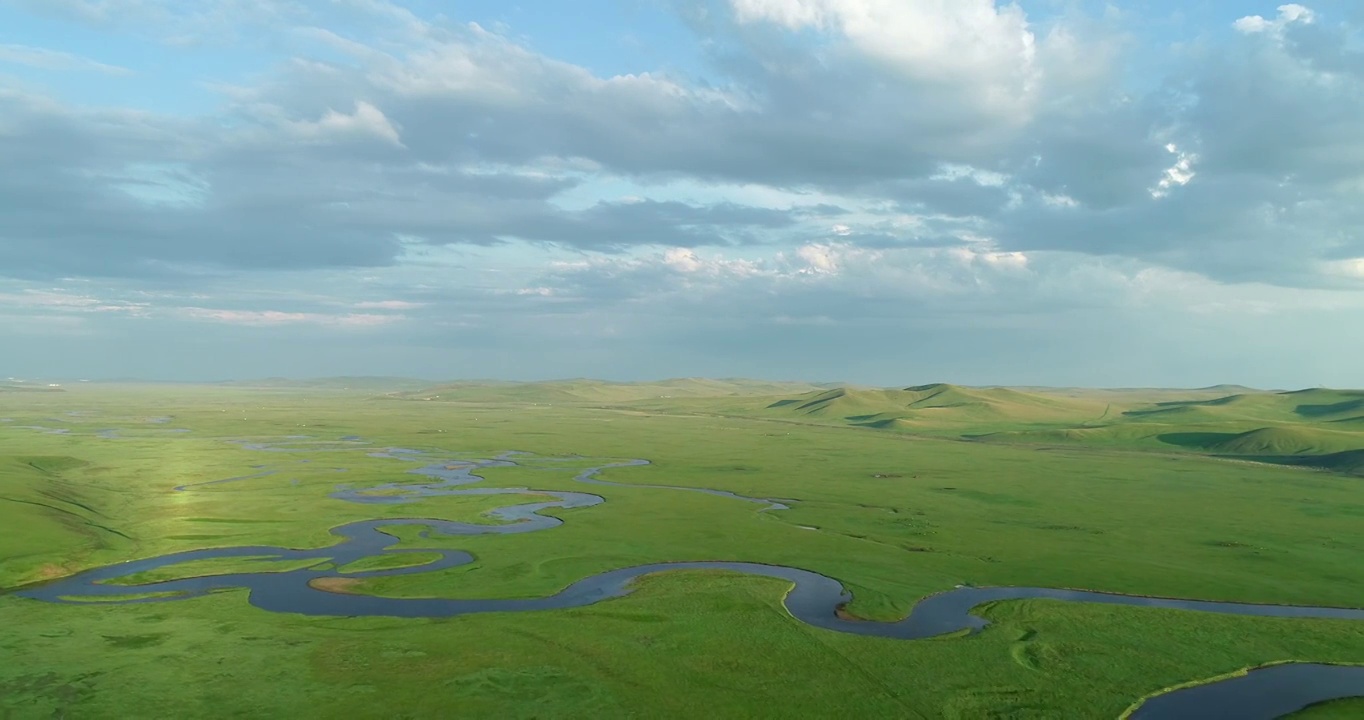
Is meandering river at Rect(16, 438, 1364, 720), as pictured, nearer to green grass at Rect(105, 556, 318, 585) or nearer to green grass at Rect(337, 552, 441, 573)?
green grass at Rect(337, 552, 441, 573)

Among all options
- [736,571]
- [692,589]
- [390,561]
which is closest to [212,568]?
[390,561]

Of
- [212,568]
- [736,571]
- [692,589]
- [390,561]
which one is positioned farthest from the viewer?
[390,561]

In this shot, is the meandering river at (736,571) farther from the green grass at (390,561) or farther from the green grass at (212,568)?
the green grass at (212,568)

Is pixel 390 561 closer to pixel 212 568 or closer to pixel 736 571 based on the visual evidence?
pixel 212 568

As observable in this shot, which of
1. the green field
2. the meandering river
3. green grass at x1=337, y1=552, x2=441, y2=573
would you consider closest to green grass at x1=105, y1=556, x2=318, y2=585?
the green field

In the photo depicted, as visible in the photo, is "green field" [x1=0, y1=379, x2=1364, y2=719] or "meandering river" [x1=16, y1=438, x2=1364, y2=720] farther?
"meandering river" [x1=16, y1=438, x2=1364, y2=720]

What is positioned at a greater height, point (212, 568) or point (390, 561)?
point (390, 561)

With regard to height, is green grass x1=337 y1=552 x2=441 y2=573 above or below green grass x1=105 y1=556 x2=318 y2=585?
above

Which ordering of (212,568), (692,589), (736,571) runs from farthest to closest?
(736,571), (212,568), (692,589)
